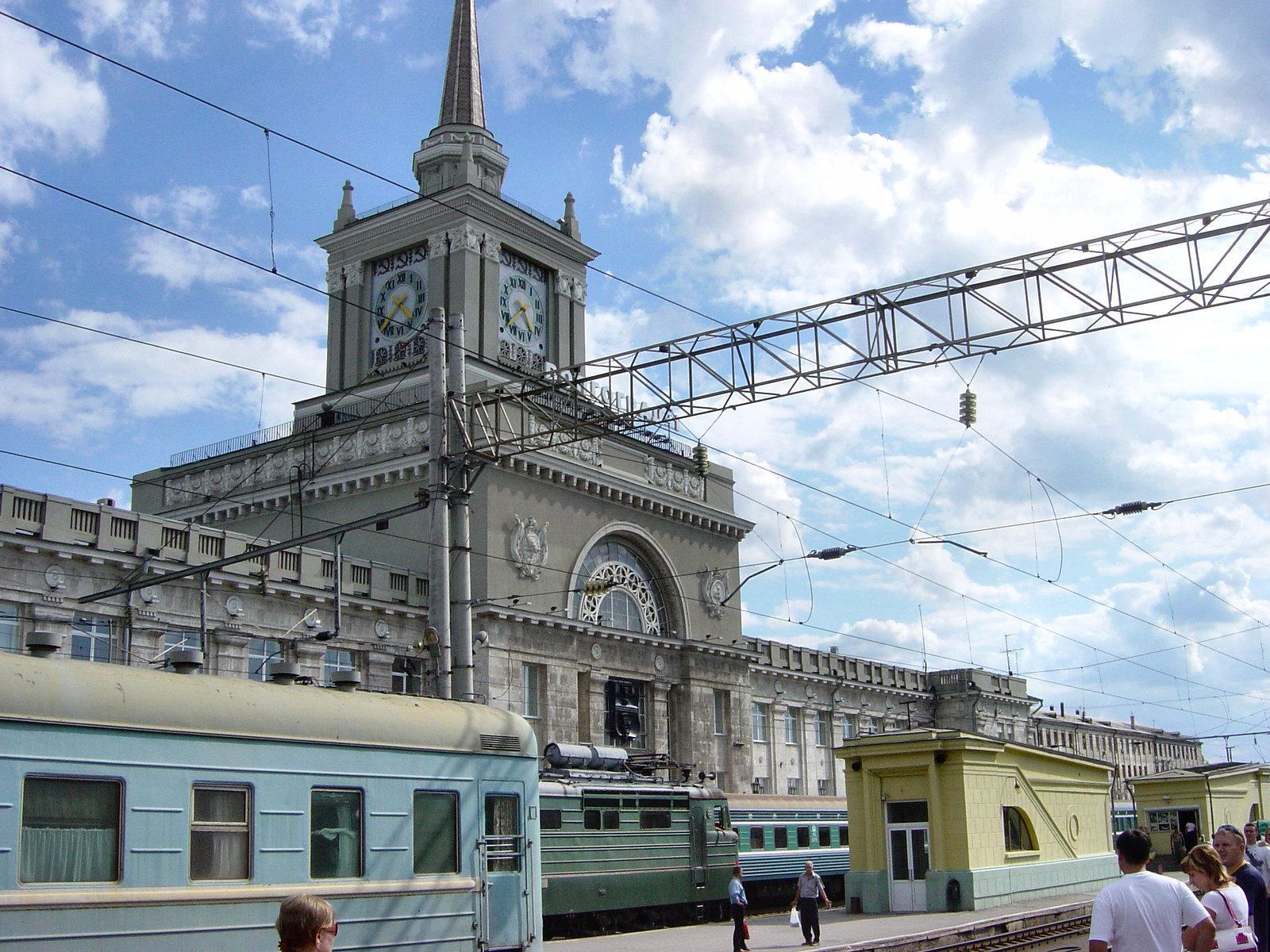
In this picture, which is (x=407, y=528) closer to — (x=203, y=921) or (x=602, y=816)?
(x=602, y=816)

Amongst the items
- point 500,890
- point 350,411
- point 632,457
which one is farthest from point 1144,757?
point 500,890

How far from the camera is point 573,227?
2248 inches

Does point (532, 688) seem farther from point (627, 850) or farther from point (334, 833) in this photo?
point (334, 833)

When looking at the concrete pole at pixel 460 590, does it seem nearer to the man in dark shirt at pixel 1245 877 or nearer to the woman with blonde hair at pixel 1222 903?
the man in dark shirt at pixel 1245 877

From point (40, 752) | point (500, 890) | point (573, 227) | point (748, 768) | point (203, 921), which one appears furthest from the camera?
point (573, 227)

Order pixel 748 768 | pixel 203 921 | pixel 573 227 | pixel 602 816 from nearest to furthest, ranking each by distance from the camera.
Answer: pixel 203 921, pixel 602 816, pixel 748 768, pixel 573 227

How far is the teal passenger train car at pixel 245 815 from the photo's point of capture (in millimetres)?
11047

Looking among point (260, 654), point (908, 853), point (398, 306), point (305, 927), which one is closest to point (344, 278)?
point (398, 306)

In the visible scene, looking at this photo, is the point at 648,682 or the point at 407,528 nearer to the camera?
the point at 407,528

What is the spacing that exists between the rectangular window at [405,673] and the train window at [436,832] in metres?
26.0

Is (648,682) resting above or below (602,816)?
above

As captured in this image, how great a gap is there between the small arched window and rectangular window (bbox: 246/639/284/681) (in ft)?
62.0

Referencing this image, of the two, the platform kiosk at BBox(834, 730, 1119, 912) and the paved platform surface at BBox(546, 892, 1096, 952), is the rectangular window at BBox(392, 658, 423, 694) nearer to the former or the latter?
the paved platform surface at BBox(546, 892, 1096, 952)

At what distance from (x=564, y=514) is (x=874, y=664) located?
25.6 meters
